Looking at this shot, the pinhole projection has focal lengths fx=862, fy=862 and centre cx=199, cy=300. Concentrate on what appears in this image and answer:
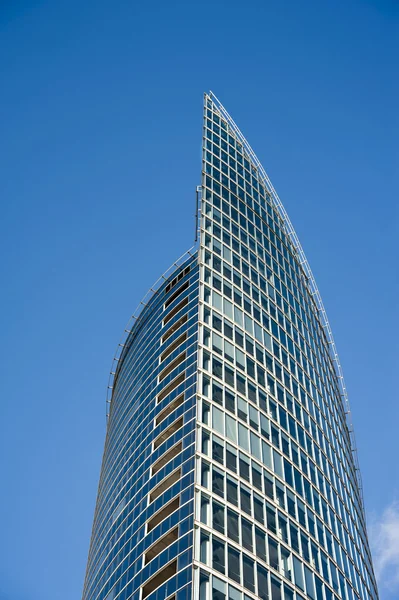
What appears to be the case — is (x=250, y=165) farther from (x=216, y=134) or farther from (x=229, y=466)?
(x=229, y=466)

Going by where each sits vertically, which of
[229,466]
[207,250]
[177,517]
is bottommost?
[177,517]

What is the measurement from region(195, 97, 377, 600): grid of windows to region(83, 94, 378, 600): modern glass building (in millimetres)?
157

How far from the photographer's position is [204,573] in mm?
54781

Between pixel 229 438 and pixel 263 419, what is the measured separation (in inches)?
282

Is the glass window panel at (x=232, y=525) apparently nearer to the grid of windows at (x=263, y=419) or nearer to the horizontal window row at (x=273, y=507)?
the grid of windows at (x=263, y=419)

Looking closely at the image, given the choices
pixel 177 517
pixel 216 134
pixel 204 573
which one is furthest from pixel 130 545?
pixel 216 134

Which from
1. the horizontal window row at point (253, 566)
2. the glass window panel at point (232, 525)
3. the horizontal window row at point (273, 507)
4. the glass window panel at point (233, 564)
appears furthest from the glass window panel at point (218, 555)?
the horizontal window row at point (273, 507)

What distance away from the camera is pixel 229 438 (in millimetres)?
66250

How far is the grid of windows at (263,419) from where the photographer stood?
60906 millimetres

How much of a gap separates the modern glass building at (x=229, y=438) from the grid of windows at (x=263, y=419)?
0.51ft

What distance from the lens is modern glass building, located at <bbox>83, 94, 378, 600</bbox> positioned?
5991 centimetres

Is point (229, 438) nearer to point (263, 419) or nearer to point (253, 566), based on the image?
point (263, 419)

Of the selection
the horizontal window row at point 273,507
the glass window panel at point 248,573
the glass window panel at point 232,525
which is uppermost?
the horizontal window row at point 273,507

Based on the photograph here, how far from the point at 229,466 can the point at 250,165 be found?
50977 mm
